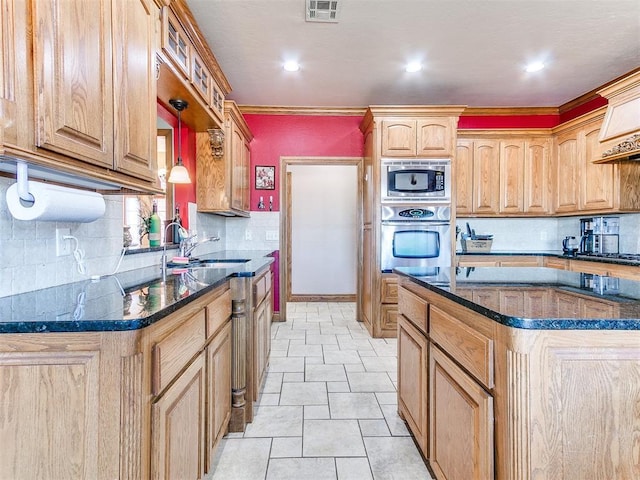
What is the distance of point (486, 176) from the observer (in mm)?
4301

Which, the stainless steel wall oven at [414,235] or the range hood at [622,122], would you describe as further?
the stainless steel wall oven at [414,235]

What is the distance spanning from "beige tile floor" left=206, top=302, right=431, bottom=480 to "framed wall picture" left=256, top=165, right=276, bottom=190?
Result: 1982 mm

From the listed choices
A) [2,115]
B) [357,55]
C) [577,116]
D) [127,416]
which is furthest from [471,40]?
[127,416]

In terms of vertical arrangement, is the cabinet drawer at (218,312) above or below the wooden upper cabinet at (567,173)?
below

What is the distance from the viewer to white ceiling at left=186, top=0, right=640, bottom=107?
97.9 inches

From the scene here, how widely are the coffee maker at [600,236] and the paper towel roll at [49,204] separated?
4.61m

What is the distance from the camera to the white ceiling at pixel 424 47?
2.49 m

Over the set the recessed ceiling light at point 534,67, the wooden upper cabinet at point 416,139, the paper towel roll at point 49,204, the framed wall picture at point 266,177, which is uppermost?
the recessed ceiling light at point 534,67

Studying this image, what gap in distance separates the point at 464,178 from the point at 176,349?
399 centimetres

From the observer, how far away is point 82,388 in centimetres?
89

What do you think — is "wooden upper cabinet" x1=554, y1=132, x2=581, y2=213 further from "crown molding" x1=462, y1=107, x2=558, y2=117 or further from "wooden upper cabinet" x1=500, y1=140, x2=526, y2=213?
"crown molding" x1=462, y1=107, x2=558, y2=117

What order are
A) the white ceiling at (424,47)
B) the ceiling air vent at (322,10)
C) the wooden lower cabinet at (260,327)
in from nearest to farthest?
Result: the wooden lower cabinet at (260,327), the ceiling air vent at (322,10), the white ceiling at (424,47)

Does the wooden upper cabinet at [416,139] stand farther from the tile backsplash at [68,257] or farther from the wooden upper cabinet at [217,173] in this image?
the tile backsplash at [68,257]

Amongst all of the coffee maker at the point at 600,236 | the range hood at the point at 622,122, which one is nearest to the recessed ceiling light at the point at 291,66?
the range hood at the point at 622,122
